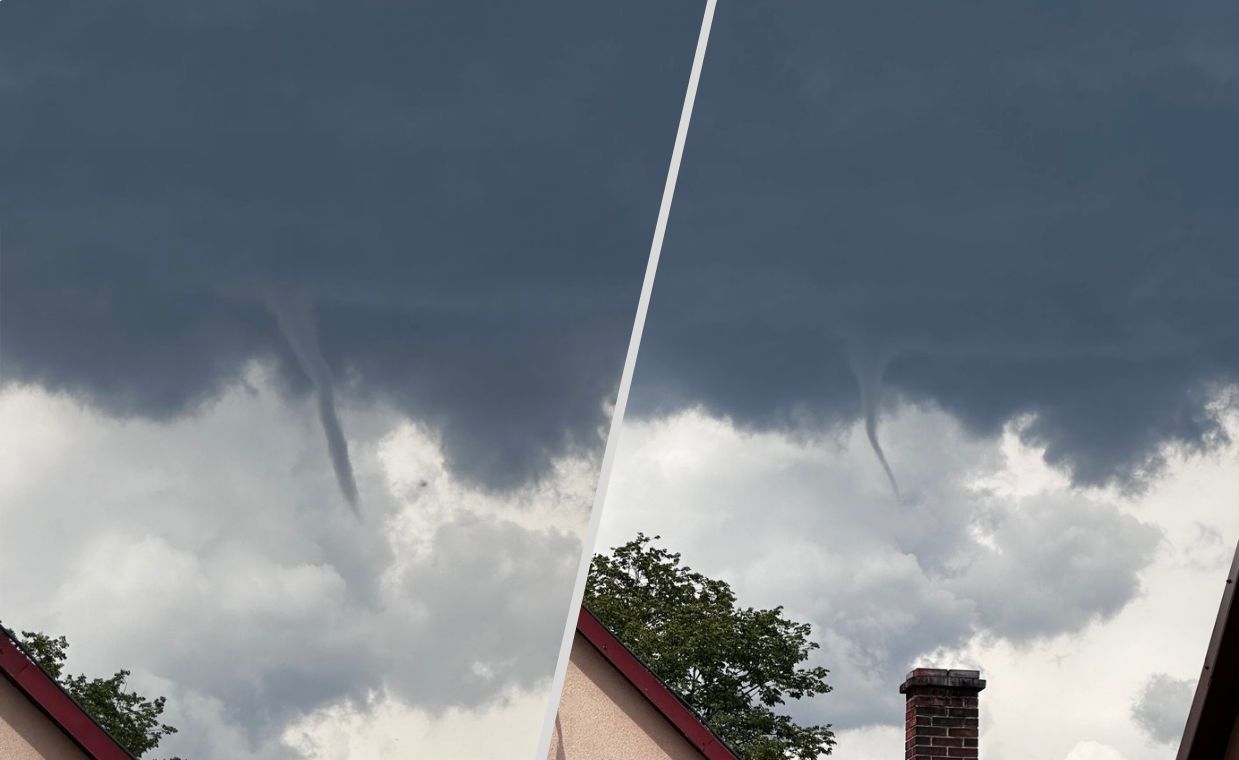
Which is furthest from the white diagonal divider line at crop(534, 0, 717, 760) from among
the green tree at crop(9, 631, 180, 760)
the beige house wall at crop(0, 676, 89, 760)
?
the beige house wall at crop(0, 676, 89, 760)

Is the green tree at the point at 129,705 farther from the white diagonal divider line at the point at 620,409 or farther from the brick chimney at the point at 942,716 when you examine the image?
the brick chimney at the point at 942,716

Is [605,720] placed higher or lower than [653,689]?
lower

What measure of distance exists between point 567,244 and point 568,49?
568 mm

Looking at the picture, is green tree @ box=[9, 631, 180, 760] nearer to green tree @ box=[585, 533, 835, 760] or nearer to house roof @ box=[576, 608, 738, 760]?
house roof @ box=[576, 608, 738, 760]

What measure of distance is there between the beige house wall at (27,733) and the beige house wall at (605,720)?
12.7ft

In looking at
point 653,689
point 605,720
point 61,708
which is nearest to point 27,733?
point 61,708

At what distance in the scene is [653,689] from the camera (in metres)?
8.34

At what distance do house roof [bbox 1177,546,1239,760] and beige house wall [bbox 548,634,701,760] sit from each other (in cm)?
327

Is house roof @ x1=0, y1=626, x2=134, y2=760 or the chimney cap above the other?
the chimney cap

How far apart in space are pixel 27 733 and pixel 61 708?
28 centimetres

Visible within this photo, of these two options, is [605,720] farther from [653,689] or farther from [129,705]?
[129,705]

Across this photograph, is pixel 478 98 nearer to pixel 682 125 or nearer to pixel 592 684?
pixel 682 125

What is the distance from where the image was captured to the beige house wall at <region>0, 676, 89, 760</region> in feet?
15.6

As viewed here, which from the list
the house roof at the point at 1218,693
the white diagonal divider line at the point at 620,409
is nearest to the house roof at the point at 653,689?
the house roof at the point at 1218,693
